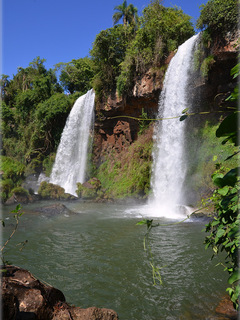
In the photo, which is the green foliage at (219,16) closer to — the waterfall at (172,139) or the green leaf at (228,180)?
the waterfall at (172,139)

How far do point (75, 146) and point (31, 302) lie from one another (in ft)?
62.0

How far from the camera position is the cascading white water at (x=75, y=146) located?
19.6m

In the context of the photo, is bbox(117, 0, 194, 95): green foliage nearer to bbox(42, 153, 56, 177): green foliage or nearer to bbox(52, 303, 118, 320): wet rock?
bbox(42, 153, 56, 177): green foliage

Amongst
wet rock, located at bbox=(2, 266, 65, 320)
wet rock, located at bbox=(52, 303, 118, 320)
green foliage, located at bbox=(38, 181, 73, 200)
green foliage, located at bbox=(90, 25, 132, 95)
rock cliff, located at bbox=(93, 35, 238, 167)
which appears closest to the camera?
wet rock, located at bbox=(2, 266, 65, 320)

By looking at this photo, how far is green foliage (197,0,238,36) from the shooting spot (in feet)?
35.1

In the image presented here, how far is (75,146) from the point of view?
2069 centimetres

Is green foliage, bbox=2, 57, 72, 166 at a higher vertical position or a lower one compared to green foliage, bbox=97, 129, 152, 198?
higher

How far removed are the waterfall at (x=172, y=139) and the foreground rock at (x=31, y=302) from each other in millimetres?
9901

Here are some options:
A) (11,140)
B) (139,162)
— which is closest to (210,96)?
(139,162)

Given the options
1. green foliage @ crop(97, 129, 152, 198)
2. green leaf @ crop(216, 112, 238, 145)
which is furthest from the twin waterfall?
green leaf @ crop(216, 112, 238, 145)

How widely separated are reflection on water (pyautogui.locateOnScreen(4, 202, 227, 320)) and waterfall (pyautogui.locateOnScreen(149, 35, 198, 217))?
14.1 ft

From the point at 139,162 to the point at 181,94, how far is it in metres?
5.02

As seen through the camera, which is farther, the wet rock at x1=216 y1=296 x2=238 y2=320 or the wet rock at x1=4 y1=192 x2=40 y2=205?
the wet rock at x1=4 y1=192 x2=40 y2=205

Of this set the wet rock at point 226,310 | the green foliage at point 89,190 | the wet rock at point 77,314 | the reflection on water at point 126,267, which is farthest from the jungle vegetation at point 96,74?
the wet rock at point 77,314
